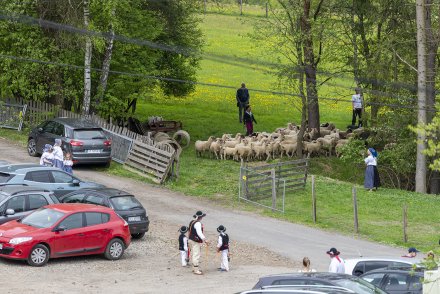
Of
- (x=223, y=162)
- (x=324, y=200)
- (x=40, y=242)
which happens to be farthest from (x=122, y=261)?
(x=223, y=162)

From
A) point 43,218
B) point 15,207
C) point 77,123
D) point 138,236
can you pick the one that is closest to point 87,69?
point 77,123

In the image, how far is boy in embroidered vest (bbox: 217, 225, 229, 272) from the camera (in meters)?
24.3

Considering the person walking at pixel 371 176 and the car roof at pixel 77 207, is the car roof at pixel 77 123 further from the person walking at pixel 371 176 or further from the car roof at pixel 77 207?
the car roof at pixel 77 207

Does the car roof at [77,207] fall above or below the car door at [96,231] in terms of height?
above

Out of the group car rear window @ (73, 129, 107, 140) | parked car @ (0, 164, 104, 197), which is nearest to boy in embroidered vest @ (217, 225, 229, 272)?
parked car @ (0, 164, 104, 197)

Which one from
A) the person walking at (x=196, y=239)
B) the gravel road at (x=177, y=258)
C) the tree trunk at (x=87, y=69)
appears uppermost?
the tree trunk at (x=87, y=69)

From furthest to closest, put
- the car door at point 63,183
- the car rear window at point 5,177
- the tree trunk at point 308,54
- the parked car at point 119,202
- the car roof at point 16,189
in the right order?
the tree trunk at point 308,54 < the car door at point 63,183 < the car rear window at point 5,177 < the parked car at point 119,202 < the car roof at point 16,189

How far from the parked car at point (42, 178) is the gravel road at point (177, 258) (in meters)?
2.74

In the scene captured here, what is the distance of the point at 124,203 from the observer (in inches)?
1068

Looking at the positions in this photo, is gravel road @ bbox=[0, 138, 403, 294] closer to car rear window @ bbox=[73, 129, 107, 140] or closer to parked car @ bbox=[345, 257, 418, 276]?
car rear window @ bbox=[73, 129, 107, 140]

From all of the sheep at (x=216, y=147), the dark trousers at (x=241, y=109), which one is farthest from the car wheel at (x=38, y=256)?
the dark trousers at (x=241, y=109)

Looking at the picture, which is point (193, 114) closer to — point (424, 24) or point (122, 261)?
point (424, 24)

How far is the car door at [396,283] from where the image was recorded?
1939cm

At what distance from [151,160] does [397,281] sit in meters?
17.8
